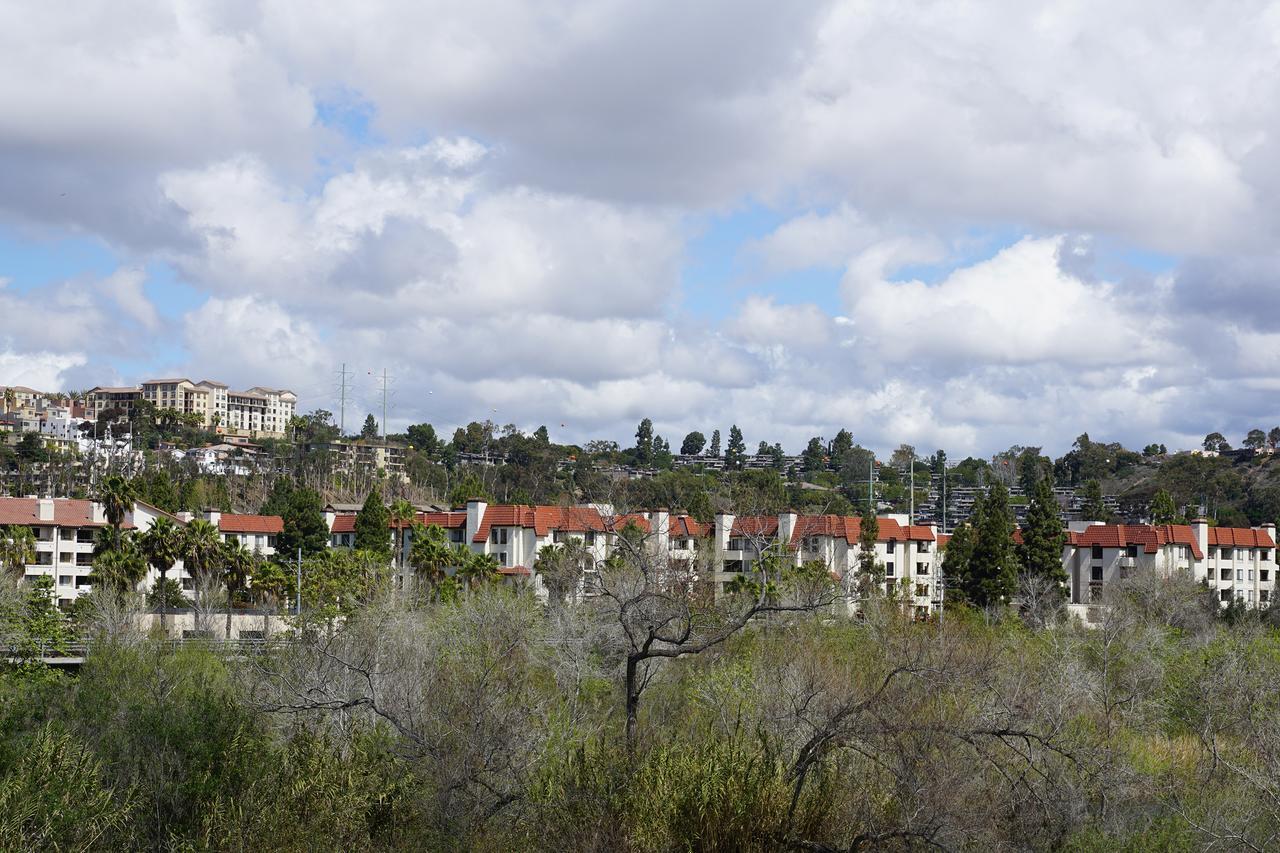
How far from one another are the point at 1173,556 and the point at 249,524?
62.9m

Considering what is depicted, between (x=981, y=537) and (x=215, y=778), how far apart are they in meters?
53.9

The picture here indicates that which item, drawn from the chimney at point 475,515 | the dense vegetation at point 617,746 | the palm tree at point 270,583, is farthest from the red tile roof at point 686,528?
the dense vegetation at point 617,746

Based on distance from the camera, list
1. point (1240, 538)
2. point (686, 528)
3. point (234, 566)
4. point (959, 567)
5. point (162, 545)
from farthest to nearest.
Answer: point (1240, 538) < point (686, 528) < point (959, 567) < point (234, 566) < point (162, 545)

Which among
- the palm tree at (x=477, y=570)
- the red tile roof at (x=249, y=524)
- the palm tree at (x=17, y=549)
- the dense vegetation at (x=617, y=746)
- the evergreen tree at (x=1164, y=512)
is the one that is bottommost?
the dense vegetation at (x=617, y=746)

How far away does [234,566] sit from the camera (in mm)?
66000

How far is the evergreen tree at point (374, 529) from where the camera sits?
78562mm

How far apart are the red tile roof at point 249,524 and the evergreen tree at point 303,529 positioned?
37.2 ft

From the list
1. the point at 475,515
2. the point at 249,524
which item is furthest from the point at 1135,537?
the point at 249,524

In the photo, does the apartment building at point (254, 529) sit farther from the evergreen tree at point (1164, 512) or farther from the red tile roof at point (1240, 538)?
the red tile roof at point (1240, 538)

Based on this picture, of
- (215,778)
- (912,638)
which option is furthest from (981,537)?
(215,778)

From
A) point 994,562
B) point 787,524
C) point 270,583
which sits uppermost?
point 787,524

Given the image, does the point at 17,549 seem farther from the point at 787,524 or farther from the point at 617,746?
the point at 617,746

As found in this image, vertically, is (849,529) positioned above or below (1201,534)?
above

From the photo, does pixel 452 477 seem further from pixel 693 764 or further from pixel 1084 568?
pixel 693 764
